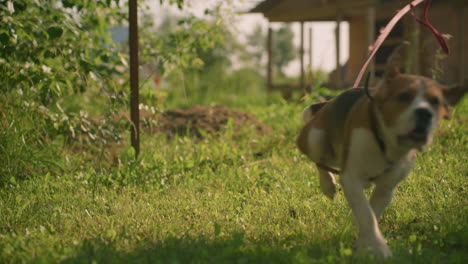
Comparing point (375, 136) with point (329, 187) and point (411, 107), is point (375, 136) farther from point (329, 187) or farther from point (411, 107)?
point (329, 187)

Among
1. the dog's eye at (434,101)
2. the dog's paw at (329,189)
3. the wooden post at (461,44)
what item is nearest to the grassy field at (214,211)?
the dog's paw at (329,189)

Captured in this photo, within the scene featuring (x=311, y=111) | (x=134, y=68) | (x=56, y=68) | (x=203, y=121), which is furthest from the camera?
(x=203, y=121)

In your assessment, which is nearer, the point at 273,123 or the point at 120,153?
the point at 120,153

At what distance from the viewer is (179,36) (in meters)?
5.64

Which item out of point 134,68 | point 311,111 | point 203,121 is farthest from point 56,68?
point 311,111

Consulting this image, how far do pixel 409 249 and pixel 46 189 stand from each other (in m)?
3.11

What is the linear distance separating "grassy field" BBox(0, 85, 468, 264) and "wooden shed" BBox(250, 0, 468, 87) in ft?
26.6

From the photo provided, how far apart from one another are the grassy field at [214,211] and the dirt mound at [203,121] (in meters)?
1.11

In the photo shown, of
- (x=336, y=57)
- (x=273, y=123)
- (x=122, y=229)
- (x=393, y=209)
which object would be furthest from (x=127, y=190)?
(x=336, y=57)

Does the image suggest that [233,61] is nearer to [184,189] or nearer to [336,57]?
[336,57]

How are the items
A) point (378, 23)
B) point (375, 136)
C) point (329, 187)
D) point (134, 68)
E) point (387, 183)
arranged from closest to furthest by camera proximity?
point (375, 136) → point (387, 183) → point (329, 187) → point (134, 68) → point (378, 23)

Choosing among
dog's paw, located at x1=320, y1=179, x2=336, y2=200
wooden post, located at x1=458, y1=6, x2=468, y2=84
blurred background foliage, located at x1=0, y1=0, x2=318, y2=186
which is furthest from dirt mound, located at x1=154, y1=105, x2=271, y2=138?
wooden post, located at x1=458, y1=6, x2=468, y2=84

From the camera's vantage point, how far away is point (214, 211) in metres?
3.68

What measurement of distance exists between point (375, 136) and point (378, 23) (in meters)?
15.6
